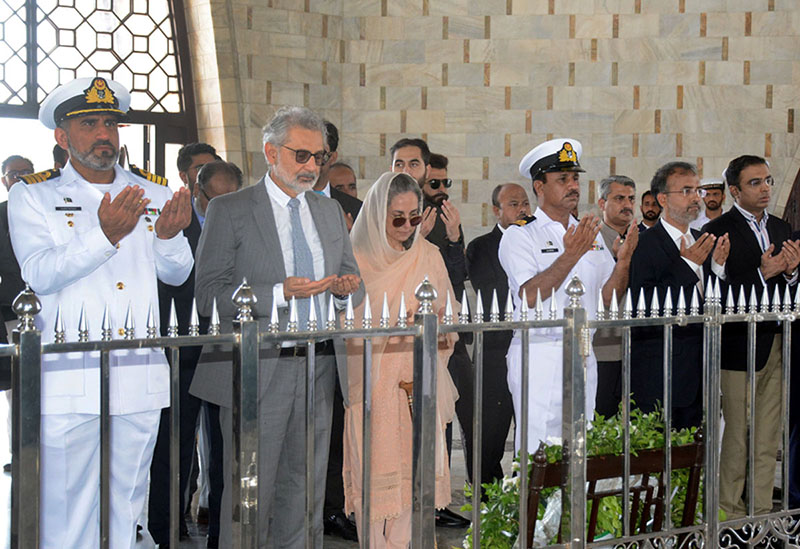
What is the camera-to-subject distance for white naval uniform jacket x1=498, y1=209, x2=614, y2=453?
4.42 metres

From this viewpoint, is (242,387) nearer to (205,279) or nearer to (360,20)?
(205,279)

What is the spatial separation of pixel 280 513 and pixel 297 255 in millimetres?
907

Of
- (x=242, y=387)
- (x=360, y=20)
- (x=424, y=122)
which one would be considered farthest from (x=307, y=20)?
(x=242, y=387)

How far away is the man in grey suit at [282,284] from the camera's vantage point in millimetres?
3285

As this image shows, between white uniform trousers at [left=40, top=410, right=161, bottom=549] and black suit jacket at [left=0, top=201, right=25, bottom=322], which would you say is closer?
white uniform trousers at [left=40, top=410, right=161, bottom=549]

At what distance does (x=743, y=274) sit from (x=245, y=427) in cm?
281

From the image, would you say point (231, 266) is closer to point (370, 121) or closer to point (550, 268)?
point (550, 268)

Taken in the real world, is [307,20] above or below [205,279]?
above

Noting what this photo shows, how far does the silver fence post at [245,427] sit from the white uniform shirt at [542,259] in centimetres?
190

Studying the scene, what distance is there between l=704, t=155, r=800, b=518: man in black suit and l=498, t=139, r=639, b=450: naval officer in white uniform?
528mm

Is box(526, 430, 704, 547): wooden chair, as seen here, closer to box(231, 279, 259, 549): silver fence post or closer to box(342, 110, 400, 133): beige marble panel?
box(231, 279, 259, 549): silver fence post

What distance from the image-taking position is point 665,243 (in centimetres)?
465

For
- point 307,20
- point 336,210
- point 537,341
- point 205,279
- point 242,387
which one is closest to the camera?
point 242,387

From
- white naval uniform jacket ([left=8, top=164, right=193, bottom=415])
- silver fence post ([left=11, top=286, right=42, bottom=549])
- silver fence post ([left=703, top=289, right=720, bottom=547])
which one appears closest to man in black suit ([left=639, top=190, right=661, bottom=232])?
silver fence post ([left=703, top=289, right=720, bottom=547])
